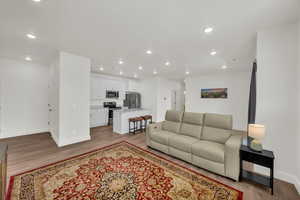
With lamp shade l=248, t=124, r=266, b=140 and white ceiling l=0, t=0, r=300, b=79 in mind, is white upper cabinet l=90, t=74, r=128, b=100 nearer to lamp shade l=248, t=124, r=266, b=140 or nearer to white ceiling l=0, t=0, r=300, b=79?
white ceiling l=0, t=0, r=300, b=79

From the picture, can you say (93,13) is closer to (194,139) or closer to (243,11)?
(243,11)

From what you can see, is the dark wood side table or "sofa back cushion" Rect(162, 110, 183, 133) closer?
the dark wood side table

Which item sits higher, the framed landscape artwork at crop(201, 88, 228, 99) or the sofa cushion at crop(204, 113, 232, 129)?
the framed landscape artwork at crop(201, 88, 228, 99)

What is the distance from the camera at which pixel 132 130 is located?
5207 mm

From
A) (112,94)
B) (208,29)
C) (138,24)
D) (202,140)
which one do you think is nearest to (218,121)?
(202,140)

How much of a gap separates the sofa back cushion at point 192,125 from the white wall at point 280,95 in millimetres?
1134

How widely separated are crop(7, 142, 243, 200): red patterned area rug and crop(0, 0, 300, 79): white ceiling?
2.70 meters

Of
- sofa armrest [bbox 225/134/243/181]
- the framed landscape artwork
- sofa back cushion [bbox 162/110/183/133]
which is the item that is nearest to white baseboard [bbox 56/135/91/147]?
sofa back cushion [bbox 162/110/183/133]

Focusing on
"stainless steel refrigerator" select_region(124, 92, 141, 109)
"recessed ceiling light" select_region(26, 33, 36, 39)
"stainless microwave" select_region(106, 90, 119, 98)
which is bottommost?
"stainless steel refrigerator" select_region(124, 92, 141, 109)

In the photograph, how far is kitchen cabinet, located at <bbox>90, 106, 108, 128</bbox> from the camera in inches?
229

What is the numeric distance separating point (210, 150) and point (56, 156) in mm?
3448

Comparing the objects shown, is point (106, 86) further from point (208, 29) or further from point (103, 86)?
point (208, 29)

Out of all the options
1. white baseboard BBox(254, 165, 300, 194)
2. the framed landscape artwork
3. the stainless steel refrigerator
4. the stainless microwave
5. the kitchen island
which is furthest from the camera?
the stainless steel refrigerator

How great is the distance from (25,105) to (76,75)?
101 inches
